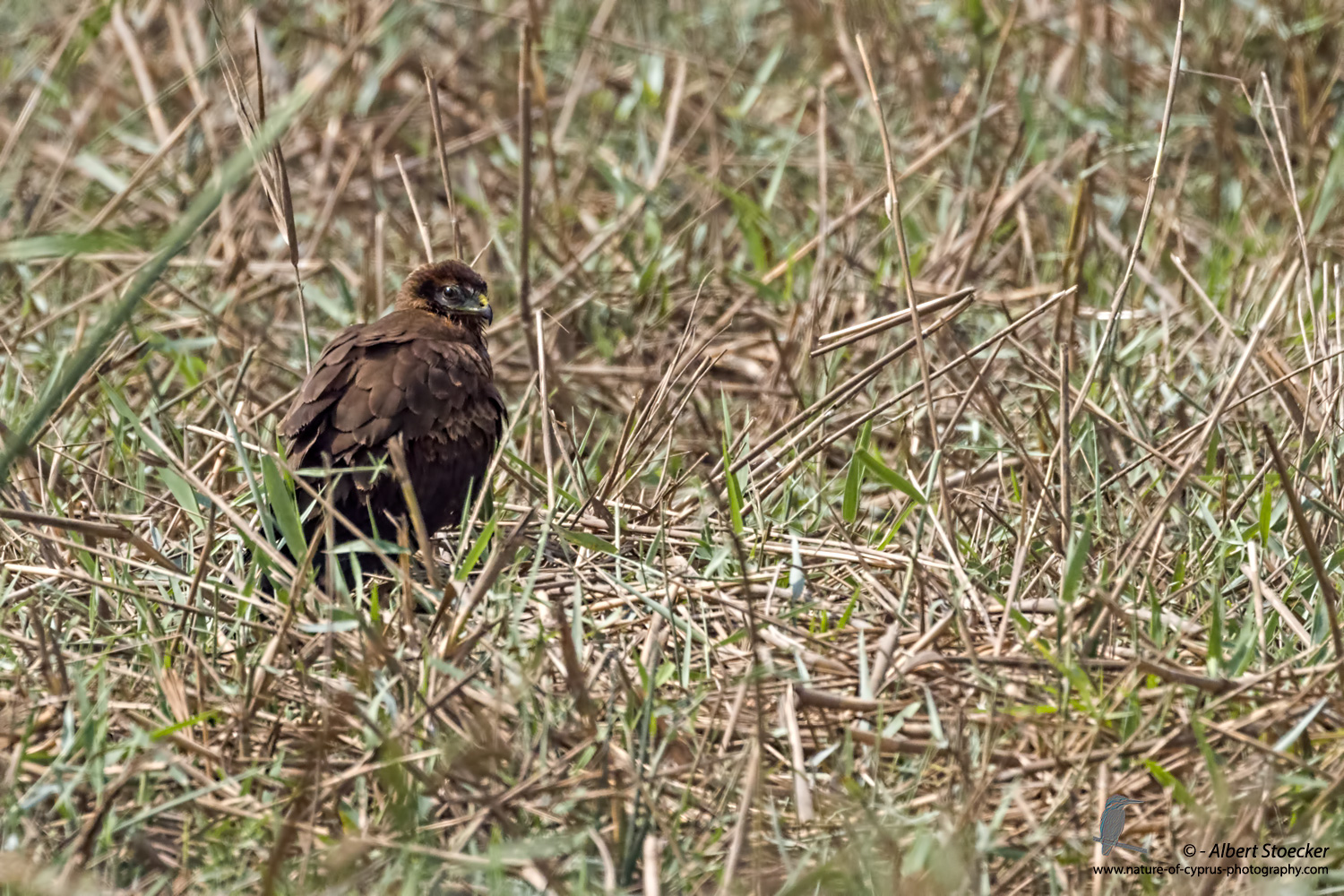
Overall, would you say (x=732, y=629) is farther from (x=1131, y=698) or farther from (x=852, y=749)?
(x=1131, y=698)

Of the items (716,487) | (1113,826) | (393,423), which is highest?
(393,423)

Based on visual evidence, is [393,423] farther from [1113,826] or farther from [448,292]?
[1113,826]

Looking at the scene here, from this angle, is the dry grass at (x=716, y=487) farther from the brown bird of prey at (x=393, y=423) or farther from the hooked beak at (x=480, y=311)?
the hooked beak at (x=480, y=311)

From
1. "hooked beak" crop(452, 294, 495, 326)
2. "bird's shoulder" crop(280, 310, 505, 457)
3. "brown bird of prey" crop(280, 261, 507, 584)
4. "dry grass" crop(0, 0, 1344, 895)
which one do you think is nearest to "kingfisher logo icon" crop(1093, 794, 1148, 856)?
"dry grass" crop(0, 0, 1344, 895)

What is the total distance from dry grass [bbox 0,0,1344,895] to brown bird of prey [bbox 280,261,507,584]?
0.50 feet

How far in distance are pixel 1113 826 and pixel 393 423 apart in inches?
72.4

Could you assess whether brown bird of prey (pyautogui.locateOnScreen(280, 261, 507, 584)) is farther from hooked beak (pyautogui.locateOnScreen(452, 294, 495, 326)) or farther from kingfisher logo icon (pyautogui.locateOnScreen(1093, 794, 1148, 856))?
kingfisher logo icon (pyautogui.locateOnScreen(1093, 794, 1148, 856))

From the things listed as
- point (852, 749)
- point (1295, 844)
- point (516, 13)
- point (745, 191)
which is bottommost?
point (1295, 844)

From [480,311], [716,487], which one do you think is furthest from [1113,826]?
[480,311]

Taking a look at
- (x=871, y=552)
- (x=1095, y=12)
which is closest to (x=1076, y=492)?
(x=871, y=552)

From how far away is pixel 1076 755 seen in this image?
2.41 metres

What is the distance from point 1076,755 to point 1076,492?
1.10 m

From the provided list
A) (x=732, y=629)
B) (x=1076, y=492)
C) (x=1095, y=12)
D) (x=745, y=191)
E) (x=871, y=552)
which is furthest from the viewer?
(x=1095, y=12)

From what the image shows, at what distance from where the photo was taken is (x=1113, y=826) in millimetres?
2314
